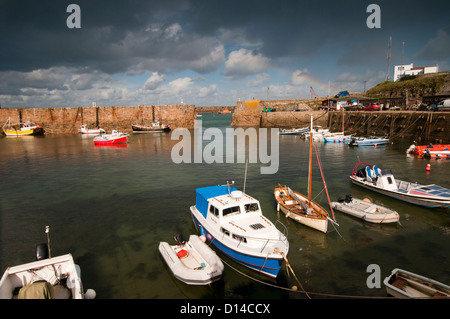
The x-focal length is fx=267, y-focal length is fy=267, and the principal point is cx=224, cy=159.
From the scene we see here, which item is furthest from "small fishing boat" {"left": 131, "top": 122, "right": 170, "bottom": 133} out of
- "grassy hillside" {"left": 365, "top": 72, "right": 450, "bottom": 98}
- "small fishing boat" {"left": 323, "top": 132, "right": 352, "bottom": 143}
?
"grassy hillside" {"left": 365, "top": 72, "right": 450, "bottom": 98}

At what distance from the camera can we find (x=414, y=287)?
34.3ft

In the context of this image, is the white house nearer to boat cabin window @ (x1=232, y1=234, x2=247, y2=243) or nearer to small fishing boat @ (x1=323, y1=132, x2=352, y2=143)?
small fishing boat @ (x1=323, y1=132, x2=352, y2=143)

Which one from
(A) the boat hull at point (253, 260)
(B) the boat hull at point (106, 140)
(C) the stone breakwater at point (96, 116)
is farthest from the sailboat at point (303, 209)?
(C) the stone breakwater at point (96, 116)

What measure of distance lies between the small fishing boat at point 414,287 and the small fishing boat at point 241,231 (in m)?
4.35

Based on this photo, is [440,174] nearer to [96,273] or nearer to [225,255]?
[225,255]

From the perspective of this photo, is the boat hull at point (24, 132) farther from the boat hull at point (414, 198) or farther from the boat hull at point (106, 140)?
the boat hull at point (414, 198)

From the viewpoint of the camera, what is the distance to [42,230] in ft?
61.9

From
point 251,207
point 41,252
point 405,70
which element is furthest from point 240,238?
point 405,70

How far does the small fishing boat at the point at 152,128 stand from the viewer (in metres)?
90.3

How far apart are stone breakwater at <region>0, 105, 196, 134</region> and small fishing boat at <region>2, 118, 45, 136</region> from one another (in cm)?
167

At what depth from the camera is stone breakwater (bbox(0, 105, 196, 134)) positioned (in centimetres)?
9375

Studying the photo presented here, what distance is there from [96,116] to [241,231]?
97654 millimetres

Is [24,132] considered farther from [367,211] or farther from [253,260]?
[367,211]

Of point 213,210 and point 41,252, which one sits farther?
point 213,210
